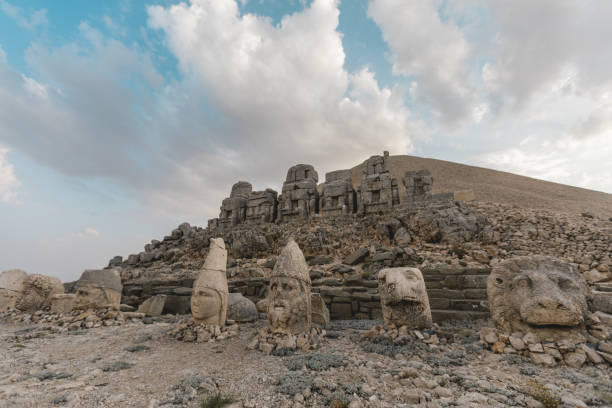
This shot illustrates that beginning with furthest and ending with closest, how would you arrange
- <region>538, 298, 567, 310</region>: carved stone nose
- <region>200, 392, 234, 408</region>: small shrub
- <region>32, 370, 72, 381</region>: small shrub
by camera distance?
<region>538, 298, 567, 310</region>: carved stone nose, <region>32, 370, 72, 381</region>: small shrub, <region>200, 392, 234, 408</region>: small shrub

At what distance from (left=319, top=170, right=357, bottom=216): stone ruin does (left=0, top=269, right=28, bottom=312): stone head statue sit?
526 inches

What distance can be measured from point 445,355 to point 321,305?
3582 millimetres

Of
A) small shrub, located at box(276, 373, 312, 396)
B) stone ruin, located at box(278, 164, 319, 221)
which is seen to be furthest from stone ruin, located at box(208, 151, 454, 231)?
small shrub, located at box(276, 373, 312, 396)

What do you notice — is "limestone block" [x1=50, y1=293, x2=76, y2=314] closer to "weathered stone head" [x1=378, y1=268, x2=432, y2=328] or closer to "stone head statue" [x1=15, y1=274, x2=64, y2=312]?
"stone head statue" [x1=15, y1=274, x2=64, y2=312]

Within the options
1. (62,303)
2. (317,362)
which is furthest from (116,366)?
(62,303)

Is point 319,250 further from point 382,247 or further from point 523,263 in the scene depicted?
point 523,263

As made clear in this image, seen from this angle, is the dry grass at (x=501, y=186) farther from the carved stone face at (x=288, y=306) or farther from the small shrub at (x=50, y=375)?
the small shrub at (x=50, y=375)

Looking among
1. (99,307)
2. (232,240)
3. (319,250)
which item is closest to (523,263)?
(319,250)

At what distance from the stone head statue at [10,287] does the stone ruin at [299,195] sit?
11823mm

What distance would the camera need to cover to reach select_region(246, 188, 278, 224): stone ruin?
60.8 ft

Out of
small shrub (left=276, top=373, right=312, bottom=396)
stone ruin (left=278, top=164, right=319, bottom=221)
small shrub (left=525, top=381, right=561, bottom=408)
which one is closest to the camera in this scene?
small shrub (left=525, top=381, right=561, bottom=408)

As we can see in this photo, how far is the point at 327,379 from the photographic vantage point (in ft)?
12.2

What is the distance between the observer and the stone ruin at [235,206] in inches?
762

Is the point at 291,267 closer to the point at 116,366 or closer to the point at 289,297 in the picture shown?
the point at 289,297
